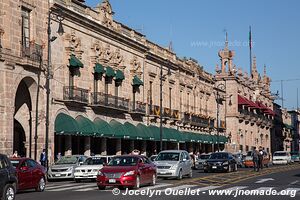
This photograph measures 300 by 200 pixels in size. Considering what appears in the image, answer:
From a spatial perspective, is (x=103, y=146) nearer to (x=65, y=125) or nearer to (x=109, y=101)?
(x=109, y=101)

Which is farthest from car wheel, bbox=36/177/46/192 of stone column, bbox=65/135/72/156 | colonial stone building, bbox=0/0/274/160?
stone column, bbox=65/135/72/156

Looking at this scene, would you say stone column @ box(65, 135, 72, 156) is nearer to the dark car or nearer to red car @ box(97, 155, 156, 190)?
the dark car

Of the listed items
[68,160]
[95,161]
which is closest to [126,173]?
[95,161]

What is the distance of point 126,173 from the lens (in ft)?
76.4

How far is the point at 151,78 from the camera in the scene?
5738 cm

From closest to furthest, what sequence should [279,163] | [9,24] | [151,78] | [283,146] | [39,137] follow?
1. [9,24]
2. [39,137]
3. [151,78]
4. [279,163]
5. [283,146]

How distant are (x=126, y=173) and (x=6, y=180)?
603 centimetres

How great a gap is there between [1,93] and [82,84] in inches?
406

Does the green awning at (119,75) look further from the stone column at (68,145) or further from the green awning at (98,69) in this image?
the stone column at (68,145)

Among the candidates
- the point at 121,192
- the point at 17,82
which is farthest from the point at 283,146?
the point at 121,192

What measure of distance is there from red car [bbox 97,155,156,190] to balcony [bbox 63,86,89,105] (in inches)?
620

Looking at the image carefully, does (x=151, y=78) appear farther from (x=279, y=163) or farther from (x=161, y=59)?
(x=279, y=163)

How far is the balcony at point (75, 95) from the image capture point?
1587 inches

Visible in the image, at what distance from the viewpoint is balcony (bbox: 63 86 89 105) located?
40312 mm
